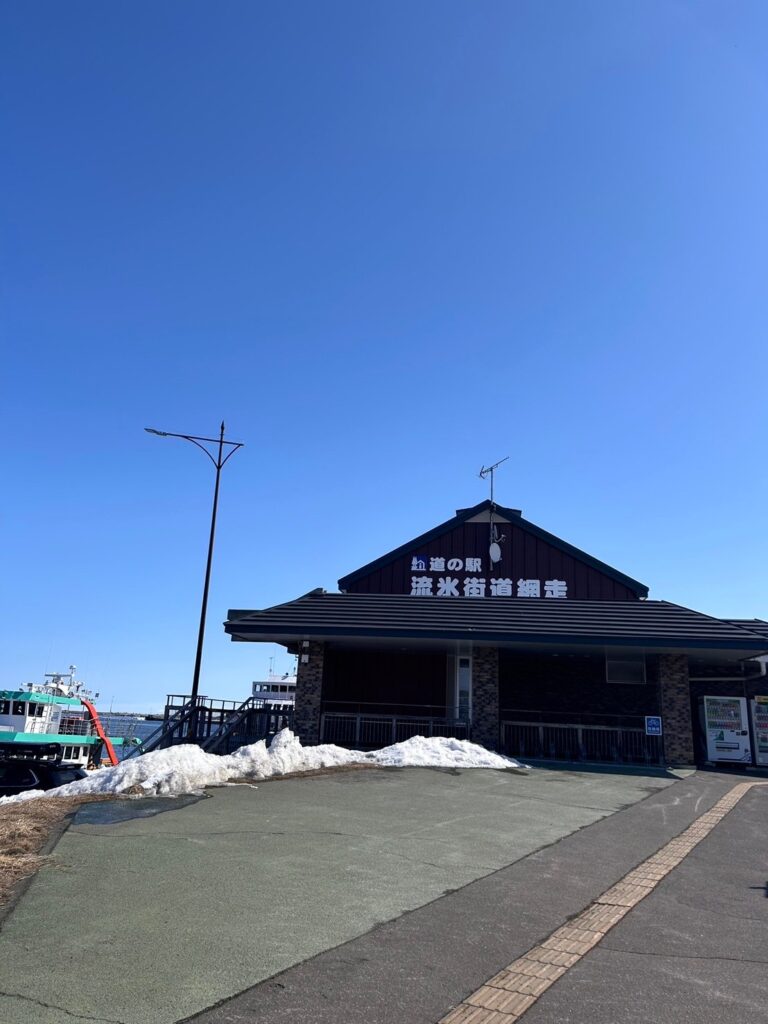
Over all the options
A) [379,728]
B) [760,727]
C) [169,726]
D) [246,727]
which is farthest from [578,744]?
[169,726]

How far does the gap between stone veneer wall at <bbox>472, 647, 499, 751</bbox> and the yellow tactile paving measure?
43.0 ft

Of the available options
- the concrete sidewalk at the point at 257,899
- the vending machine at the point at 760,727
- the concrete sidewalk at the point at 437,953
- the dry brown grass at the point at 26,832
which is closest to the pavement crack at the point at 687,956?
the concrete sidewalk at the point at 437,953

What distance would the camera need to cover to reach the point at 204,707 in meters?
22.9

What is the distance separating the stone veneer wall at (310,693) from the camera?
71.4ft

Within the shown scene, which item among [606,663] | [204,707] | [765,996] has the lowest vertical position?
[765,996]

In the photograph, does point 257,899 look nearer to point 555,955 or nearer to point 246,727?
point 555,955

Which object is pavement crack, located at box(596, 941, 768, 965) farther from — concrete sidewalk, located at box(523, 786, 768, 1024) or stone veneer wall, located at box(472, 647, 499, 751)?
stone veneer wall, located at box(472, 647, 499, 751)

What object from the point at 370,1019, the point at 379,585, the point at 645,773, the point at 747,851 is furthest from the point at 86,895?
the point at 379,585

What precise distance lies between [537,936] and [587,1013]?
1.39 meters

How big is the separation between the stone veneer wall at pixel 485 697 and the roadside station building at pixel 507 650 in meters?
0.03

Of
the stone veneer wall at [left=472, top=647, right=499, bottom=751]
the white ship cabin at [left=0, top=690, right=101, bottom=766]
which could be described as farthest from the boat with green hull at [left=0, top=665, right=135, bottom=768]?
the stone veneer wall at [left=472, top=647, right=499, bottom=751]

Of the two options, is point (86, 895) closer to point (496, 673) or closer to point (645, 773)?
point (645, 773)

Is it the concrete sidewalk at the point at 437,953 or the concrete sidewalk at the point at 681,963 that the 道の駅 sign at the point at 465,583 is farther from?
the concrete sidewalk at the point at 681,963

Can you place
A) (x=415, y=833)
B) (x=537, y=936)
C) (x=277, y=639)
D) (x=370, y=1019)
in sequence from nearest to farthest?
(x=370, y=1019) → (x=537, y=936) → (x=415, y=833) → (x=277, y=639)
